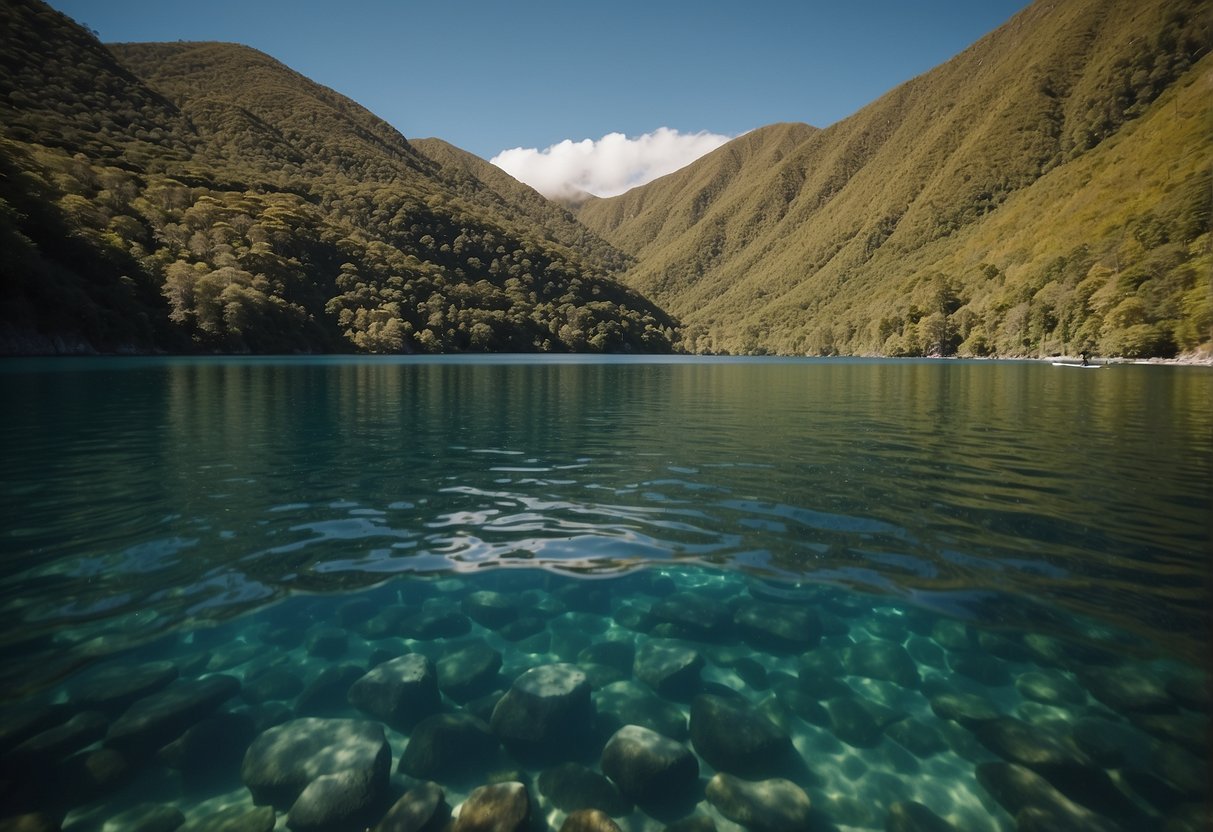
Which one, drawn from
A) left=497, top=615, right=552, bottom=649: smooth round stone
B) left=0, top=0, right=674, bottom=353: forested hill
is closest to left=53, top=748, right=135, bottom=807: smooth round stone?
left=497, top=615, right=552, bottom=649: smooth round stone

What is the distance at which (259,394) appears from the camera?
123 feet

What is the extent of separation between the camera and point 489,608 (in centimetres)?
845

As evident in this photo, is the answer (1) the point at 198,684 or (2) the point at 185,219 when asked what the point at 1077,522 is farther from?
(2) the point at 185,219

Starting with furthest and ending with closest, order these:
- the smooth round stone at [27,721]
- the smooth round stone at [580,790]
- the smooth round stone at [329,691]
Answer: the smooth round stone at [329,691] → the smooth round stone at [27,721] → the smooth round stone at [580,790]

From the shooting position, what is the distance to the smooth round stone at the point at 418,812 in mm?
4695

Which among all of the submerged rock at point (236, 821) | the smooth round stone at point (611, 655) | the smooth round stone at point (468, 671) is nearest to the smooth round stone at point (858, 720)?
the smooth round stone at point (611, 655)

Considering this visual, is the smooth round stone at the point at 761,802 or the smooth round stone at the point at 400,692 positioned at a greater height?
the smooth round stone at the point at 400,692

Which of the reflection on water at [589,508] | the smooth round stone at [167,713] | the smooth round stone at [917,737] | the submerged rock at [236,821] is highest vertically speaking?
the reflection on water at [589,508]

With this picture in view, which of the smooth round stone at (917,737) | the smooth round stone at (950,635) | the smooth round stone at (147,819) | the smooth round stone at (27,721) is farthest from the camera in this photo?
the smooth round stone at (950,635)

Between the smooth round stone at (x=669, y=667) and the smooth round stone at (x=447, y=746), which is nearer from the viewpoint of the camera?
the smooth round stone at (x=447, y=746)

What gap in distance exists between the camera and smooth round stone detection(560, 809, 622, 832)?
464cm

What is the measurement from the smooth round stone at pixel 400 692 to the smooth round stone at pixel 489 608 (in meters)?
1.21

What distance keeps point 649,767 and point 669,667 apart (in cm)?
172

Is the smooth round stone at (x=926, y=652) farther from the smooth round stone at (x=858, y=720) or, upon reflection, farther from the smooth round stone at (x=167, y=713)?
the smooth round stone at (x=167, y=713)
